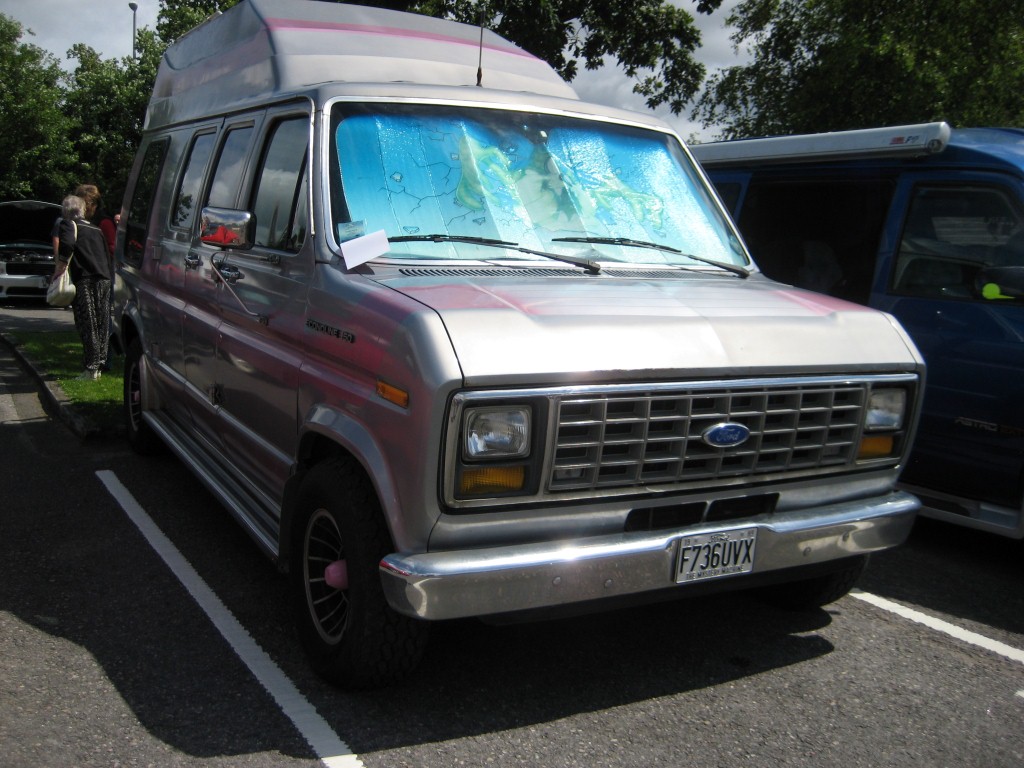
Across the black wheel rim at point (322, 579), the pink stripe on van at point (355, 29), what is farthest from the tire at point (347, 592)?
the pink stripe on van at point (355, 29)

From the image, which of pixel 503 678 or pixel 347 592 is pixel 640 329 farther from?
pixel 503 678

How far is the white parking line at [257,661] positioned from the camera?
132 inches

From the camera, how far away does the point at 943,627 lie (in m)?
4.68

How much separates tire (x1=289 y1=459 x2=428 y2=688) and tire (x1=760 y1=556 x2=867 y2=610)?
1.92 metres

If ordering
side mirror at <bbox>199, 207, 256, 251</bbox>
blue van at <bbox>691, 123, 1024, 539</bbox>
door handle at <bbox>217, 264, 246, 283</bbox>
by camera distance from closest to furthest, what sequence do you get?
1. side mirror at <bbox>199, 207, 256, 251</bbox>
2. door handle at <bbox>217, 264, 246, 283</bbox>
3. blue van at <bbox>691, 123, 1024, 539</bbox>

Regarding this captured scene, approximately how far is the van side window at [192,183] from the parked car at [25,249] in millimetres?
15164

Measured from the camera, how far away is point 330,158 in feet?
13.5

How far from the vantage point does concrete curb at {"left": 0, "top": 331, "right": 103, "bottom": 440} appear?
25.7ft

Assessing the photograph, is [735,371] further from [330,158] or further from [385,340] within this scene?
[330,158]

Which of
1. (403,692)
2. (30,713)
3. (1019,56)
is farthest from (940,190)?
(1019,56)

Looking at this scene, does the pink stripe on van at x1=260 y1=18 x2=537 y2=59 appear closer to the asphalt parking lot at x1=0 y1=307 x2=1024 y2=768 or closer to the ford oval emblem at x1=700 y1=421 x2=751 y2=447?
the asphalt parking lot at x1=0 y1=307 x2=1024 y2=768

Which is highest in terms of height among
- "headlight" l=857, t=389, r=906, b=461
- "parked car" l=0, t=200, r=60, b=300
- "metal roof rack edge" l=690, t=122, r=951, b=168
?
"metal roof rack edge" l=690, t=122, r=951, b=168

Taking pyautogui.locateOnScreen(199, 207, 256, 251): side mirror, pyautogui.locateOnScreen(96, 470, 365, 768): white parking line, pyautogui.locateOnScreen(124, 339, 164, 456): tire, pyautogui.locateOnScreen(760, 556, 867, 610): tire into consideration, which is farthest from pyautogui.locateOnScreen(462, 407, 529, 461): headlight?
pyautogui.locateOnScreen(124, 339, 164, 456): tire

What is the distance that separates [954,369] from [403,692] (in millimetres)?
3581
